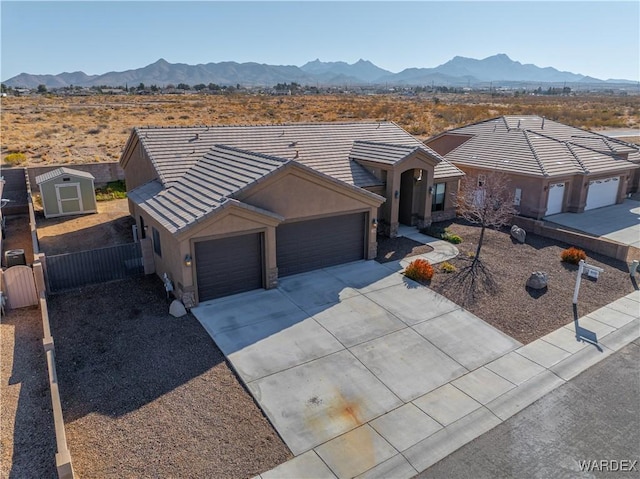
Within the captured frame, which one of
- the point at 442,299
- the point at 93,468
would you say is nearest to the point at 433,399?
the point at 442,299

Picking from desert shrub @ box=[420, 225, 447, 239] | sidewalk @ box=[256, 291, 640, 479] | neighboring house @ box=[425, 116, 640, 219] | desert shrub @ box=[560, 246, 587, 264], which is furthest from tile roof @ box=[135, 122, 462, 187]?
sidewalk @ box=[256, 291, 640, 479]

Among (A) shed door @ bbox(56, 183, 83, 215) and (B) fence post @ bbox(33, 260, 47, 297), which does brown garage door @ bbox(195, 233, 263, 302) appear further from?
(A) shed door @ bbox(56, 183, 83, 215)

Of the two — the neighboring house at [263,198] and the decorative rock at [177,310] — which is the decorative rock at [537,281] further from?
the decorative rock at [177,310]

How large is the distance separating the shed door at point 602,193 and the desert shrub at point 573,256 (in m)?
9.78

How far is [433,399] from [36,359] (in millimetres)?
10093

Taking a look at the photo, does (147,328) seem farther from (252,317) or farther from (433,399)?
(433,399)

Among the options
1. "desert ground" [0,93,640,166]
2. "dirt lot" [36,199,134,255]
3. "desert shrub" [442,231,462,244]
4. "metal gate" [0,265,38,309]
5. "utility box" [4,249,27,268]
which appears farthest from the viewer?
"desert ground" [0,93,640,166]

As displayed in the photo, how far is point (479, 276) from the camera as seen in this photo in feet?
55.6

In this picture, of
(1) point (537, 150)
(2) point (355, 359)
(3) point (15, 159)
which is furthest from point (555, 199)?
(3) point (15, 159)

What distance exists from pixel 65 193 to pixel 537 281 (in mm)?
23453

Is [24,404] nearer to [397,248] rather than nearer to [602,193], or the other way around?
[397,248]

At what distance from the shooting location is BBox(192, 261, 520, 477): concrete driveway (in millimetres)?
9266

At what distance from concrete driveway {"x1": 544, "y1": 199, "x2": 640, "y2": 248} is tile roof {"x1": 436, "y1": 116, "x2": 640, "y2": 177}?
98.6 inches

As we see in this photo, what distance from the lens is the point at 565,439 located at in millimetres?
9164
